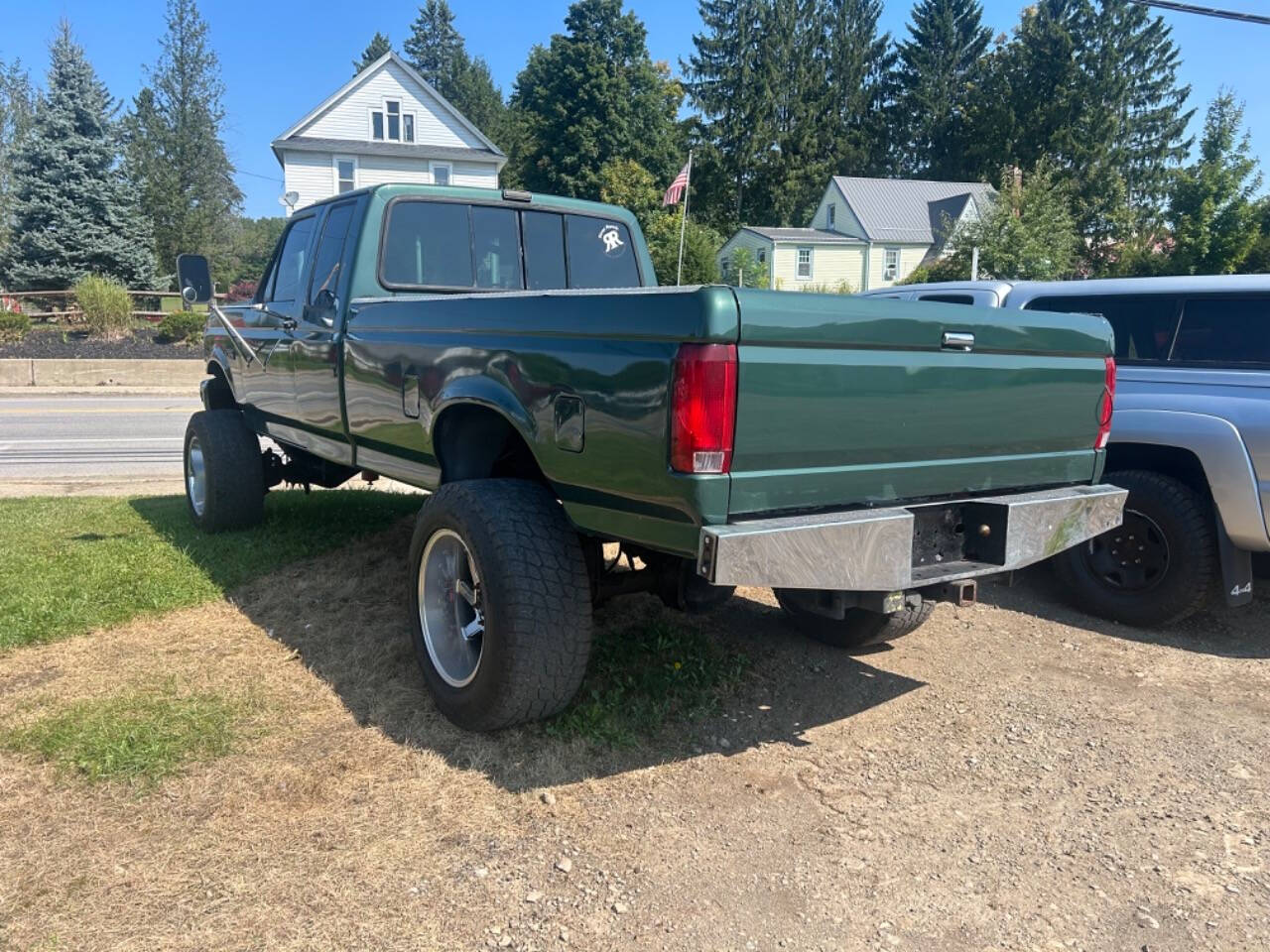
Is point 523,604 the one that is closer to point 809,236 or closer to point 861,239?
point 809,236

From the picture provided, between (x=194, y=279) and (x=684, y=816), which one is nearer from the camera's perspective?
(x=684, y=816)

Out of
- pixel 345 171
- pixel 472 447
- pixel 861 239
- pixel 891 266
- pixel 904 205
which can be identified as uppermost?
pixel 904 205

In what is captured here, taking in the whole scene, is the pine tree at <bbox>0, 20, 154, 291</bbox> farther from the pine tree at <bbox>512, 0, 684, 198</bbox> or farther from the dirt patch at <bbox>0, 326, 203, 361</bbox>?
the pine tree at <bbox>512, 0, 684, 198</bbox>

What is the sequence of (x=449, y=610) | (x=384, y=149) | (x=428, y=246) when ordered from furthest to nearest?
(x=384, y=149)
(x=428, y=246)
(x=449, y=610)

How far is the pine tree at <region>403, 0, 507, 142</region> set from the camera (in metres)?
79.4

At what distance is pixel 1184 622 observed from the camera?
16.9 feet

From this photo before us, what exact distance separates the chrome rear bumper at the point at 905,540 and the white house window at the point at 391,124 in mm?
39015

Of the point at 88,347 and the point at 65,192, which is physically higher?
the point at 65,192

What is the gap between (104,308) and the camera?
22.4 meters

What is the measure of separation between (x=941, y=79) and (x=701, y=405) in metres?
71.4

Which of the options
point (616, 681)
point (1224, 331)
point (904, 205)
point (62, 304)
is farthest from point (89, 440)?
point (904, 205)

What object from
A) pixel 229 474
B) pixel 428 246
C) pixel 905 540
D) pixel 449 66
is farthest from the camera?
pixel 449 66

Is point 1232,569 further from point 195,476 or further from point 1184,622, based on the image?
point 195,476

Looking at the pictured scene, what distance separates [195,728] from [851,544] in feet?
8.11
